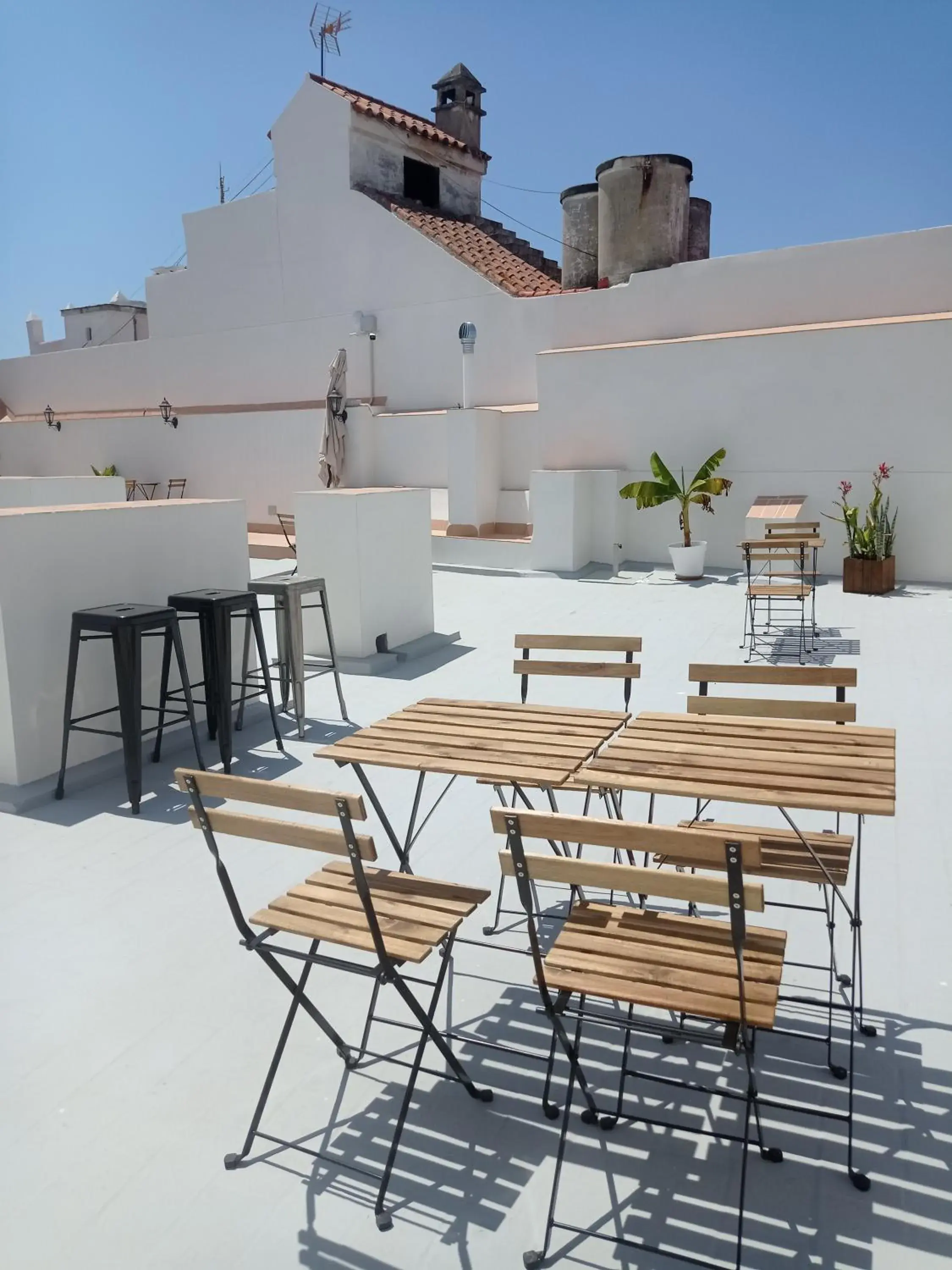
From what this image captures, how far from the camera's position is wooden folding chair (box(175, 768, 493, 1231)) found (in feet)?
7.88

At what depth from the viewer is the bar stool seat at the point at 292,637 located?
6.28 metres

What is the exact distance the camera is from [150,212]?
2217cm

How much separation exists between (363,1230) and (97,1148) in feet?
2.64

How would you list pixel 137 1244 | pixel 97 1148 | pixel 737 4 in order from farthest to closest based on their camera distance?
pixel 737 4 < pixel 97 1148 < pixel 137 1244

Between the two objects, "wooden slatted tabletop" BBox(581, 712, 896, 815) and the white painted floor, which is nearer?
the white painted floor

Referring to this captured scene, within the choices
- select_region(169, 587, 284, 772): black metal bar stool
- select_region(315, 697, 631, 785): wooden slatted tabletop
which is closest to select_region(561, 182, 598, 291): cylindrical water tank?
select_region(169, 587, 284, 772): black metal bar stool

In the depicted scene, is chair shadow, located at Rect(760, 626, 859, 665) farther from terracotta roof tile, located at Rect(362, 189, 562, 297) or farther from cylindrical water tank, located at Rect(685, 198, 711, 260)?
cylindrical water tank, located at Rect(685, 198, 711, 260)

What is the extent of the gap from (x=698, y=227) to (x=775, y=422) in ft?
25.4

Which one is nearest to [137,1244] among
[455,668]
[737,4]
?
[455,668]

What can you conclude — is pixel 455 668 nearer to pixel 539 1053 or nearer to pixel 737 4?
pixel 539 1053

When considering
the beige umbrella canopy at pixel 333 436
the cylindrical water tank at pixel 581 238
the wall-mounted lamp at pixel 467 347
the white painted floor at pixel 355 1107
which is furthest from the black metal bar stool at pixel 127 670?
the cylindrical water tank at pixel 581 238

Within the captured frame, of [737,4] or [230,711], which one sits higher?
[737,4]

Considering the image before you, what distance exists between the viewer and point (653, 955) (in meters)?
2.44

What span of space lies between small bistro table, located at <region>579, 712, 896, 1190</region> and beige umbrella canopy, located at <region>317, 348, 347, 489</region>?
42.0 ft
